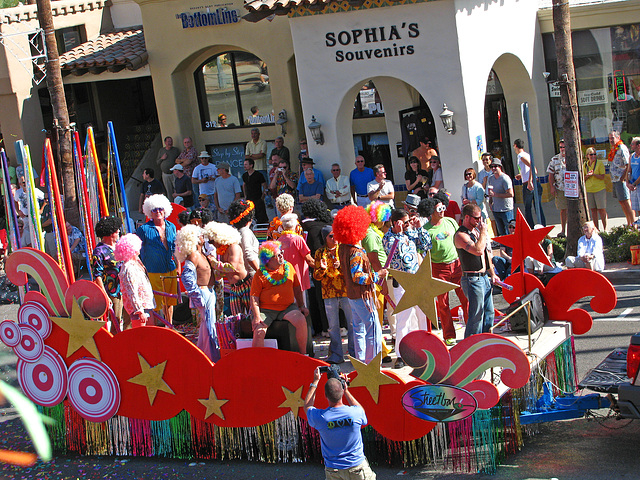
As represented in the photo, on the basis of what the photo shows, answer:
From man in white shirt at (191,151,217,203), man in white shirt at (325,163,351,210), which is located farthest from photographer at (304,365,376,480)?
man in white shirt at (191,151,217,203)

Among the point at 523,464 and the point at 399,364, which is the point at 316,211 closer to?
the point at 399,364

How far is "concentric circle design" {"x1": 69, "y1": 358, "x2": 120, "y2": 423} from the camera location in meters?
7.52

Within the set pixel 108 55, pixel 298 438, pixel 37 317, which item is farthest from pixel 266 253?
pixel 108 55

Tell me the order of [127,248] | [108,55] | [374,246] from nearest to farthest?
[127,248] → [374,246] → [108,55]

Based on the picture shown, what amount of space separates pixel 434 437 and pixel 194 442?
216cm

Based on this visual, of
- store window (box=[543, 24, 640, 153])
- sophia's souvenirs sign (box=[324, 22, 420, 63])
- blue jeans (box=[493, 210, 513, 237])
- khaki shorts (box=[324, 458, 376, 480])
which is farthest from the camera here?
store window (box=[543, 24, 640, 153])

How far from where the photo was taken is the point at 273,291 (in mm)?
7426

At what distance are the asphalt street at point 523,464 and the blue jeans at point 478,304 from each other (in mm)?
1000

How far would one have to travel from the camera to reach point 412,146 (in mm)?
16812

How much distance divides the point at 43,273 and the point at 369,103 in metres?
11.8

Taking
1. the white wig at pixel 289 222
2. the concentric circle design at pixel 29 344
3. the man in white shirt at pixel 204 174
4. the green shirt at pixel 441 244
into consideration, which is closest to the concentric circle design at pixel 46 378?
the concentric circle design at pixel 29 344

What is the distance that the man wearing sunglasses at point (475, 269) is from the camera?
748 centimetres

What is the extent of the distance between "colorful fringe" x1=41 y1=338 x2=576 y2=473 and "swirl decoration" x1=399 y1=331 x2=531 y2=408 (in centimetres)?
41

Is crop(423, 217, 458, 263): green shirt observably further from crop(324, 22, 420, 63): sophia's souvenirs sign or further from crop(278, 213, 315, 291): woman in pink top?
crop(324, 22, 420, 63): sophia's souvenirs sign
